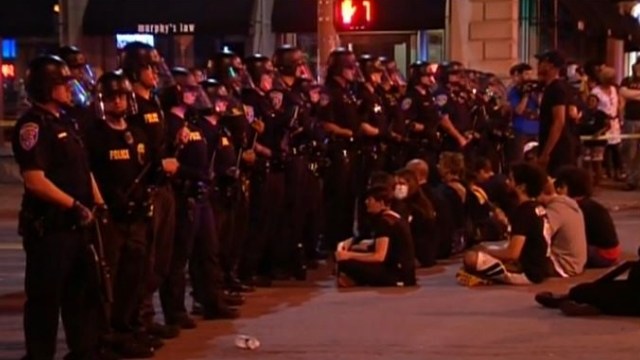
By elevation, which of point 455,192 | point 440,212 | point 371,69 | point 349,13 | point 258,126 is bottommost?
point 440,212

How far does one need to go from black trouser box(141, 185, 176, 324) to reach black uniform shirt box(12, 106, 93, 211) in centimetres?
93

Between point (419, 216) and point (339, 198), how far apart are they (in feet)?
3.56

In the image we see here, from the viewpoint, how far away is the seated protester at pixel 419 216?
1200 cm

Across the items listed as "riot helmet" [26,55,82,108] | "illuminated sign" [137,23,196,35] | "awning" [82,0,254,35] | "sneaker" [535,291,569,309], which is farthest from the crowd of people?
"illuminated sign" [137,23,196,35]

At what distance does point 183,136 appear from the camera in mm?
8914

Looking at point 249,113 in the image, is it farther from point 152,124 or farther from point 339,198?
point 339,198

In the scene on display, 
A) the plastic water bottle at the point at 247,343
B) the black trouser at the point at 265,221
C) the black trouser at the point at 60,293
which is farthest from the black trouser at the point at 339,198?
the black trouser at the point at 60,293

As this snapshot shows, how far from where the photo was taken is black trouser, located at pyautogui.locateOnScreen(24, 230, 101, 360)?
739 centimetres

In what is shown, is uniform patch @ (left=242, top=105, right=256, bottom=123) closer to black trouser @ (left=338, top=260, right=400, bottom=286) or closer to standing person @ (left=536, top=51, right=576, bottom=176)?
black trouser @ (left=338, top=260, right=400, bottom=286)

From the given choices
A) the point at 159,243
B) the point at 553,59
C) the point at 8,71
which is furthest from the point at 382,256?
the point at 8,71

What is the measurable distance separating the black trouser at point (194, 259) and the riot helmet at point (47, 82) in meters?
1.76

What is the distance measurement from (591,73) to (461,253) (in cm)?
873

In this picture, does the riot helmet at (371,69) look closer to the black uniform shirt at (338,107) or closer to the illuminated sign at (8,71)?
the black uniform shirt at (338,107)

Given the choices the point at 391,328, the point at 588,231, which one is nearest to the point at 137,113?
the point at 391,328
